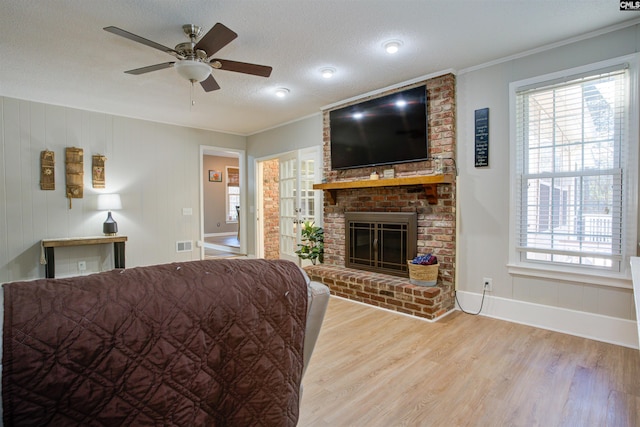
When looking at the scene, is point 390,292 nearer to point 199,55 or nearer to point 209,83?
point 209,83

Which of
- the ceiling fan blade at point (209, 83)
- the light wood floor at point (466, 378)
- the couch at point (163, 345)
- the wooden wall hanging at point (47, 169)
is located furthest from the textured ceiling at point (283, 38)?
the light wood floor at point (466, 378)

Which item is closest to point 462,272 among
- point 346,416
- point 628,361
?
point 628,361

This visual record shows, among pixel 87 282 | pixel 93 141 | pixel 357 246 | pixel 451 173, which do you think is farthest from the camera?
pixel 93 141

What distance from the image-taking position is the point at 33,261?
4328 millimetres

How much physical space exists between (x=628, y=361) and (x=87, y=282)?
10.5 feet

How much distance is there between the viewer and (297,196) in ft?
17.3

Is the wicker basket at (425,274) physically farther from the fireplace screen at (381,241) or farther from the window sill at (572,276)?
the window sill at (572,276)

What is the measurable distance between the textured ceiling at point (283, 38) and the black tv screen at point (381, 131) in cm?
23

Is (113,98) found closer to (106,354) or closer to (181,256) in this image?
(181,256)

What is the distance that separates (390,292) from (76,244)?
4.00 meters

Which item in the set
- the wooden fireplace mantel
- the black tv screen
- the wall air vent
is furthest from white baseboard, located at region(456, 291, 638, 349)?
the wall air vent

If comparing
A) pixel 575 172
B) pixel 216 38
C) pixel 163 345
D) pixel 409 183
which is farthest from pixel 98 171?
pixel 575 172

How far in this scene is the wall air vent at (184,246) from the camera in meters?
5.59

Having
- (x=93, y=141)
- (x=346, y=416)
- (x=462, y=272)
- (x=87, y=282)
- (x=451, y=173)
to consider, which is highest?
(x=93, y=141)
